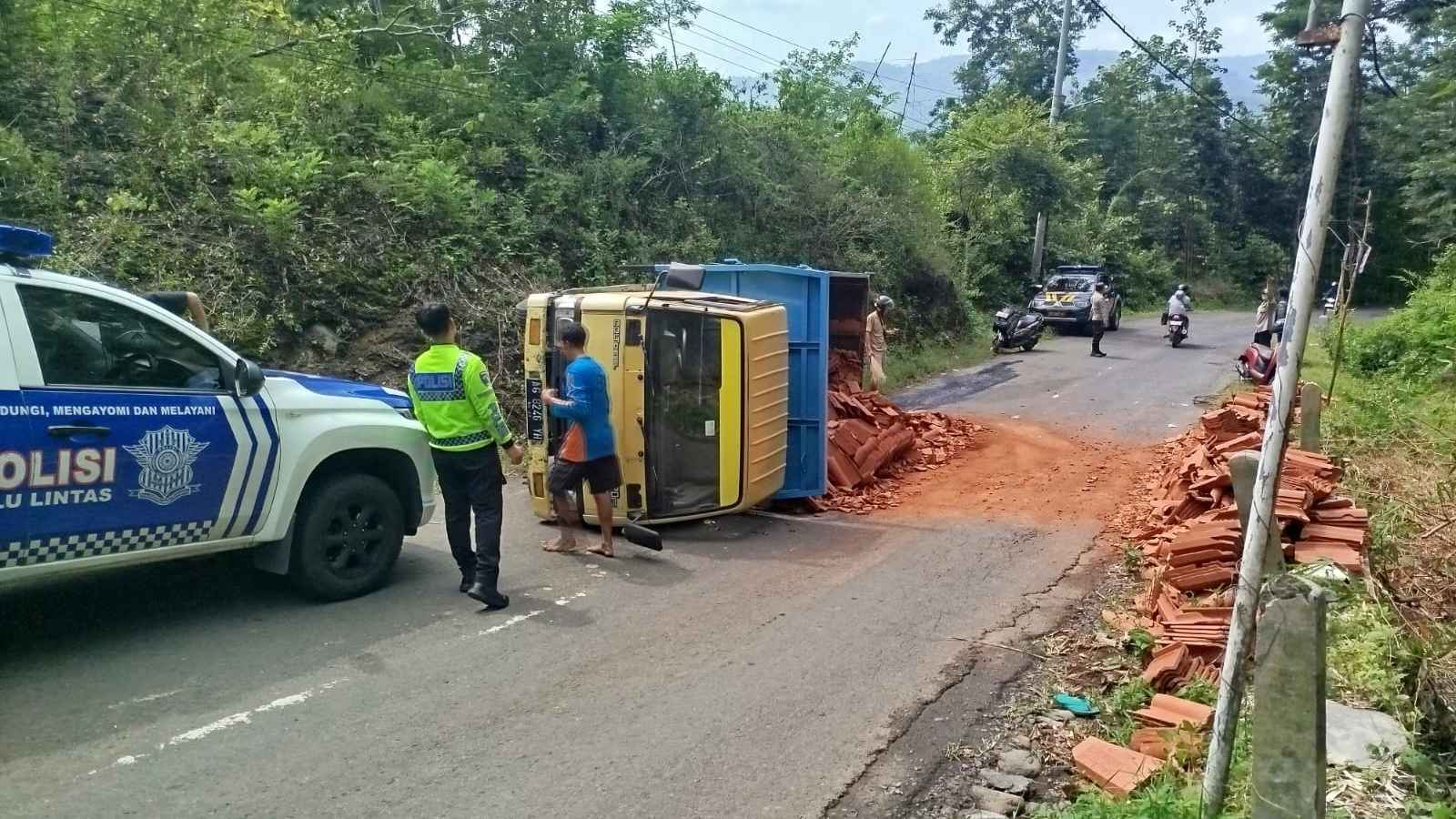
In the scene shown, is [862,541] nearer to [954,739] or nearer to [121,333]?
[954,739]

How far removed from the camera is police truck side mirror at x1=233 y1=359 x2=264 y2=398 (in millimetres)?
6039

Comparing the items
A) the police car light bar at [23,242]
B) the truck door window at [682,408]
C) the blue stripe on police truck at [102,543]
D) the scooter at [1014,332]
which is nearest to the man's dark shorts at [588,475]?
the truck door window at [682,408]

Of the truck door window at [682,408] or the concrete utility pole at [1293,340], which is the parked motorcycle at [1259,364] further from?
the concrete utility pole at [1293,340]

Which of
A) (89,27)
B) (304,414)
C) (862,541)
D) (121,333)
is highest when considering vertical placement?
(89,27)

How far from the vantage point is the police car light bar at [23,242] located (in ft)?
17.4

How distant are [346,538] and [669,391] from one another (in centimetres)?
284

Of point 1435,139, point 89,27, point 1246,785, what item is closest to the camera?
point 1246,785

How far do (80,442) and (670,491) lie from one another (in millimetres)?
4435

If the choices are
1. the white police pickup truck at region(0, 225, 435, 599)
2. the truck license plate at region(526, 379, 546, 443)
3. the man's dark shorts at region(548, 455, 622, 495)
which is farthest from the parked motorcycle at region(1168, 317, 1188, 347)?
the white police pickup truck at region(0, 225, 435, 599)

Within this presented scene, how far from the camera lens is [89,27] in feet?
44.7

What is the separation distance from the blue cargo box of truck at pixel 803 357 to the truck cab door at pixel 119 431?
5.13m

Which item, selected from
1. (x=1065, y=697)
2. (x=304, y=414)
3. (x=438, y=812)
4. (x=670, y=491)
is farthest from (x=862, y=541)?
(x=438, y=812)

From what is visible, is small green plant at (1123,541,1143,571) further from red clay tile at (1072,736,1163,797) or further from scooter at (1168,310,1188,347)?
A: scooter at (1168,310,1188,347)

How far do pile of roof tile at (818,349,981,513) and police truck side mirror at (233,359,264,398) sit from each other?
5490 mm
